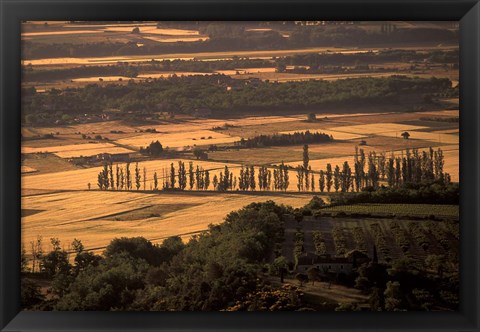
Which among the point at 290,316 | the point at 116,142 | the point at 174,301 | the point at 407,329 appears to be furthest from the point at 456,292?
the point at 116,142

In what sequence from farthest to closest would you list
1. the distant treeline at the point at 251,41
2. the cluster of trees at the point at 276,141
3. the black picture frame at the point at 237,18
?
the cluster of trees at the point at 276,141
the distant treeline at the point at 251,41
the black picture frame at the point at 237,18

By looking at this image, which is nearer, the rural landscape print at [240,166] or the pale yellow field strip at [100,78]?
the rural landscape print at [240,166]

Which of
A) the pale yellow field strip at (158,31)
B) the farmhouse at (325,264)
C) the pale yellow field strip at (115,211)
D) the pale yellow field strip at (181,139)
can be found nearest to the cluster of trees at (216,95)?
the pale yellow field strip at (181,139)

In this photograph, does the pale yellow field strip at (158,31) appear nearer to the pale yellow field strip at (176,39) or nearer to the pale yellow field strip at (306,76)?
the pale yellow field strip at (176,39)

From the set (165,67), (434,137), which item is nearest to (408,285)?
(434,137)

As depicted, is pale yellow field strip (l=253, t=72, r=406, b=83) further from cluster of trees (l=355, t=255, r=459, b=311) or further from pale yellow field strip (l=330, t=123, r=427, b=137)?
cluster of trees (l=355, t=255, r=459, b=311)

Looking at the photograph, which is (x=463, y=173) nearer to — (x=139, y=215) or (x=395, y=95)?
(x=395, y=95)

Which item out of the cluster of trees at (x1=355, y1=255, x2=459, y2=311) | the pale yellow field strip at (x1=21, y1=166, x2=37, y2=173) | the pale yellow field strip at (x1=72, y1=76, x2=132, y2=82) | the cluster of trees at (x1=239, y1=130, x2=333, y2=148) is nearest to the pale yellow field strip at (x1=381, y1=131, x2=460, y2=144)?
the cluster of trees at (x1=239, y1=130, x2=333, y2=148)
